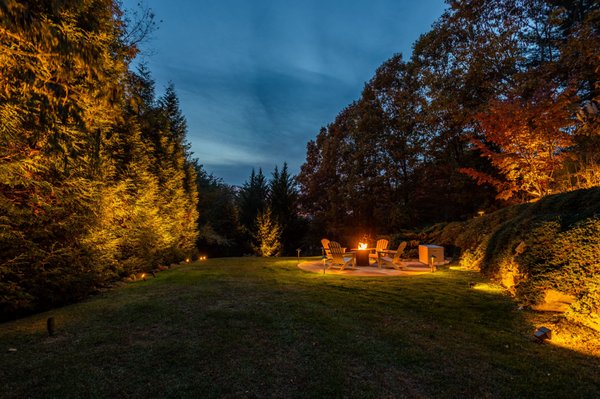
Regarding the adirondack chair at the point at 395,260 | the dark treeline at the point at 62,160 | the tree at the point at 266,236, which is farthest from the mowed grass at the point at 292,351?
the tree at the point at 266,236

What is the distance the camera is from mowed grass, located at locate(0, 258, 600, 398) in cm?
244

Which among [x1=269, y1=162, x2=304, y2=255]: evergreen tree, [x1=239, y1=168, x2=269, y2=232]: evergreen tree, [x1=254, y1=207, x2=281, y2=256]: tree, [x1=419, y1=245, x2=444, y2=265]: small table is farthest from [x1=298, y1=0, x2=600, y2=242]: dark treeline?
[x1=254, y1=207, x2=281, y2=256]: tree

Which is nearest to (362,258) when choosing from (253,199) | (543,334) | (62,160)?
Result: (543,334)

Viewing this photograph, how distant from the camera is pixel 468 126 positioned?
15.0 meters

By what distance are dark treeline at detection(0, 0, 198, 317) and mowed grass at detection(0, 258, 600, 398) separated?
33.7 inches

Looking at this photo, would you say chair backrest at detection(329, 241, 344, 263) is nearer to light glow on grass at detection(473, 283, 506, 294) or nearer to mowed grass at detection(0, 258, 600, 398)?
mowed grass at detection(0, 258, 600, 398)

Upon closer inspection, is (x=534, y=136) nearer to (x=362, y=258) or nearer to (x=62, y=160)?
(x=362, y=258)

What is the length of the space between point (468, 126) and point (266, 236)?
43.9 ft

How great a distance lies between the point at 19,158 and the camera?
4.28 meters

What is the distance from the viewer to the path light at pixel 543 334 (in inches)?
131

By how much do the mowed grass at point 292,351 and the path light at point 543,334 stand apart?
97 mm

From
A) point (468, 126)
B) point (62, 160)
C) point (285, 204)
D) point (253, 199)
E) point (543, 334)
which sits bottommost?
point (543, 334)

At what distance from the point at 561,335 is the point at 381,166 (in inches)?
594

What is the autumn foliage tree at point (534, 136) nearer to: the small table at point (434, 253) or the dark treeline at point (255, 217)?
the small table at point (434, 253)
